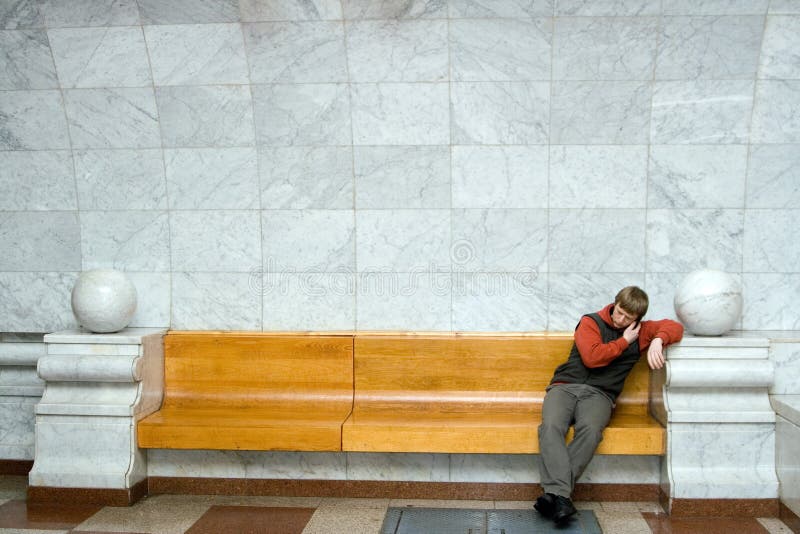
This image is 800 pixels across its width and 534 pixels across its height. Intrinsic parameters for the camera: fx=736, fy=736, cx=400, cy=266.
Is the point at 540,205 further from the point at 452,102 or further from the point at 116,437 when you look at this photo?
the point at 116,437

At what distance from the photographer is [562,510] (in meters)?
4.09

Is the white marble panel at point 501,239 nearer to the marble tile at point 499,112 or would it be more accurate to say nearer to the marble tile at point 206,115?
the marble tile at point 499,112

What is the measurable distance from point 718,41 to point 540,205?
166 centimetres

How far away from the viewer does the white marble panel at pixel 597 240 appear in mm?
5289

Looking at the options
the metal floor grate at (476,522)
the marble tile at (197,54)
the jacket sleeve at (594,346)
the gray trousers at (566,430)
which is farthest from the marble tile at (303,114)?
the metal floor grate at (476,522)

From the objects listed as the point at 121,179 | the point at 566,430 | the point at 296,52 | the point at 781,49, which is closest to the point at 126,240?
the point at 121,179

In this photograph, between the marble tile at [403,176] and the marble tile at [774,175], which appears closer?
the marble tile at [774,175]

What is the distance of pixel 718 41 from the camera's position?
512 centimetres

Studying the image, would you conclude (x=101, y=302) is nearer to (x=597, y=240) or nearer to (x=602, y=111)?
(x=597, y=240)

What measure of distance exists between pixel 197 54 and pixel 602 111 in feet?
9.65

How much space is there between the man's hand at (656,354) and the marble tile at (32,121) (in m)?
4.40

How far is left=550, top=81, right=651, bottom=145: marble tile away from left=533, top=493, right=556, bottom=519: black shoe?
250 centimetres

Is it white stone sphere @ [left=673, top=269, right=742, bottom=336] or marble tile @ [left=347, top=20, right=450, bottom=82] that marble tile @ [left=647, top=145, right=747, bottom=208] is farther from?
marble tile @ [left=347, top=20, right=450, bottom=82]

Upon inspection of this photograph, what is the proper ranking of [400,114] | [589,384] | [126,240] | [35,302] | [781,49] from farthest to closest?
[35,302]
[126,240]
[400,114]
[781,49]
[589,384]
